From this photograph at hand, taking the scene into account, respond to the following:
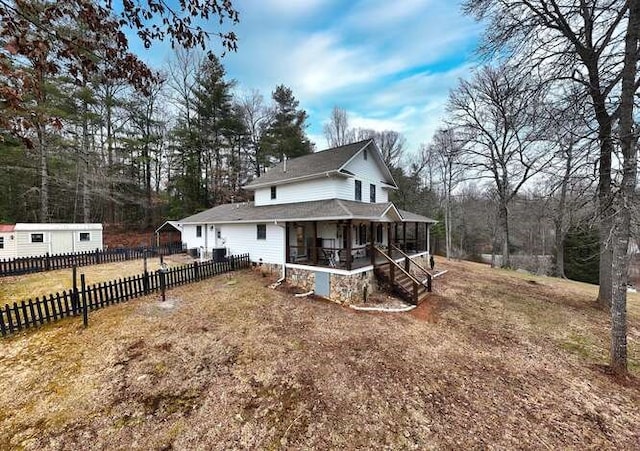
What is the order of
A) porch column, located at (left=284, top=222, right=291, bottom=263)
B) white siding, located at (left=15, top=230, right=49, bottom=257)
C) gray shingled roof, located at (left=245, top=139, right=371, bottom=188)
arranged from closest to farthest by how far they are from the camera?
1. porch column, located at (left=284, top=222, right=291, bottom=263)
2. gray shingled roof, located at (left=245, top=139, right=371, bottom=188)
3. white siding, located at (left=15, top=230, right=49, bottom=257)

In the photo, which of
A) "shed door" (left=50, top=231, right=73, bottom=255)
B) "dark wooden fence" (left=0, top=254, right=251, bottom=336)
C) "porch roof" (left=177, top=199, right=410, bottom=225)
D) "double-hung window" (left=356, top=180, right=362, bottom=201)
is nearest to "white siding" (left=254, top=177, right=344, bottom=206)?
"porch roof" (left=177, top=199, right=410, bottom=225)

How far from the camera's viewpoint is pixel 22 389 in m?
4.76

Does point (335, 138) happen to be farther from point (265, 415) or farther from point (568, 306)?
point (265, 415)

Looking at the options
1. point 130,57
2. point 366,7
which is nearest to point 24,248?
point 130,57

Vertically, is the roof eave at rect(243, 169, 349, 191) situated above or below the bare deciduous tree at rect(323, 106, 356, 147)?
below

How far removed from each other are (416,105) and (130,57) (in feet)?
73.1

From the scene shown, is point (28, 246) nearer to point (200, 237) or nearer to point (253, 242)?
point (200, 237)

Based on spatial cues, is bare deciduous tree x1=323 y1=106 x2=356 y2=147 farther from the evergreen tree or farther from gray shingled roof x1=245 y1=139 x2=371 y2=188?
gray shingled roof x1=245 y1=139 x2=371 y2=188

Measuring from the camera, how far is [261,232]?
1437 centimetres

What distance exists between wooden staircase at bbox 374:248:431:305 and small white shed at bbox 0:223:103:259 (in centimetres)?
2111

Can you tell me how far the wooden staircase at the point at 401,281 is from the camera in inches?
405

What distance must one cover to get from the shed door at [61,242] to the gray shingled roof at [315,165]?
1349cm

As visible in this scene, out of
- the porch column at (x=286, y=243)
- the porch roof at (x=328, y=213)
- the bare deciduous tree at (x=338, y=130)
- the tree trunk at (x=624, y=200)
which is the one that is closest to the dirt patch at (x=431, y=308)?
the porch roof at (x=328, y=213)

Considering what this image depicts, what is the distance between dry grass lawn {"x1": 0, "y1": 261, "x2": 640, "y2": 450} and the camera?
3928mm
